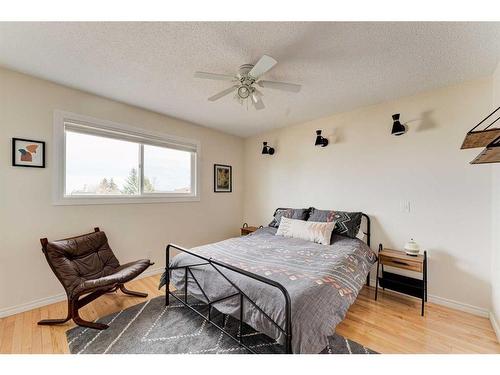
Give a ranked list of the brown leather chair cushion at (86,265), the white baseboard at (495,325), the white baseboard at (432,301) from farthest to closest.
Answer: the white baseboard at (432,301), the brown leather chair cushion at (86,265), the white baseboard at (495,325)

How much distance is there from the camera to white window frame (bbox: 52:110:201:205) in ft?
8.32

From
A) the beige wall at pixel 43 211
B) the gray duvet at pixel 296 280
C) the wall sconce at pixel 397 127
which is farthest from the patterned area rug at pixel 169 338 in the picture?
the wall sconce at pixel 397 127

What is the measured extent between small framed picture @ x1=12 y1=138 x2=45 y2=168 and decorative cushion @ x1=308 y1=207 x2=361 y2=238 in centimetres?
348

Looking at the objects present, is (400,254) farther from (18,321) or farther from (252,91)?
(18,321)

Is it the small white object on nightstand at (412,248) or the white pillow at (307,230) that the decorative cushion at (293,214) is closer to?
the white pillow at (307,230)

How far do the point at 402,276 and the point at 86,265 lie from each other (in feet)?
12.1

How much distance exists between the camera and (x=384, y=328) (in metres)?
2.06

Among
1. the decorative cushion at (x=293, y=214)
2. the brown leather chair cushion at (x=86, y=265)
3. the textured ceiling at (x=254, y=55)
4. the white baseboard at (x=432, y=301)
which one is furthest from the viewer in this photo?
the decorative cushion at (x=293, y=214)

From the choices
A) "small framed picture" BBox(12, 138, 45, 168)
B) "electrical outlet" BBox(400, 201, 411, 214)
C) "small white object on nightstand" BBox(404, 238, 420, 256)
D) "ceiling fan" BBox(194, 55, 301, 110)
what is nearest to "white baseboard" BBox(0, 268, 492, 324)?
"small white object on nightstand" BBox(404, 238, 420, 256)

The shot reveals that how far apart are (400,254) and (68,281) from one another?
11.8 feet

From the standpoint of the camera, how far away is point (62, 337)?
190 cm

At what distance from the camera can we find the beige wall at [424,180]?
2.36 meters

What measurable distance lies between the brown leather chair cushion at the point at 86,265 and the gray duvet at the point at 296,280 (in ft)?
1.66
